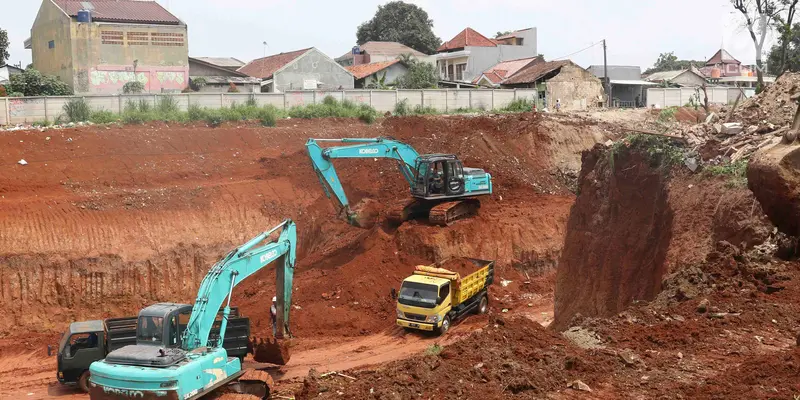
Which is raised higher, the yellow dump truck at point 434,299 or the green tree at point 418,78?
the green tree at point 418,78

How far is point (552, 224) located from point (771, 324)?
17637 millimetres

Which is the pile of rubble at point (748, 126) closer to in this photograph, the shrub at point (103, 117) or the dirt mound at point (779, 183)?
the dirt mound at point (779, 183)

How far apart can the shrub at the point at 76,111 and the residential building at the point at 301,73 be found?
1639 cm

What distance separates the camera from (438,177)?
92.5 ft

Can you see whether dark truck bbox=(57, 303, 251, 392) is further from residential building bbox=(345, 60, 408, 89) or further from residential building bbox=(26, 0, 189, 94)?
residential building bbox=(345, 60, 408, 89)

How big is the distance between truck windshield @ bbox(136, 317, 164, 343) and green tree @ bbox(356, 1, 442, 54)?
69184mm

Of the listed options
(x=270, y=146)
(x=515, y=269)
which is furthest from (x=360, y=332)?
(x=270, y=146)

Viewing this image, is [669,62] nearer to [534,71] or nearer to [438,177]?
[534,71]

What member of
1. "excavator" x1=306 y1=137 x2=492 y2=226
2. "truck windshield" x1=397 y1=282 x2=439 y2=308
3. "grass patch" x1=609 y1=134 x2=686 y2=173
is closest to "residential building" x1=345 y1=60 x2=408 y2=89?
"excavator" x1=306 y1=137 x2=492 y2=226

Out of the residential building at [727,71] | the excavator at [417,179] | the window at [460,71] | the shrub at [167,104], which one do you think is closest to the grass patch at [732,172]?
the excavator at [417,179]

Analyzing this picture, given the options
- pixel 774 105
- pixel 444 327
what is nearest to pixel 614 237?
pixel 774 105

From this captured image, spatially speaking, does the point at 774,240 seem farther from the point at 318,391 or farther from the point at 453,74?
the point at 453,74

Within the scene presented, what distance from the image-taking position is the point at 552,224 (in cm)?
3016

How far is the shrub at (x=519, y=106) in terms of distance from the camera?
159 ft
